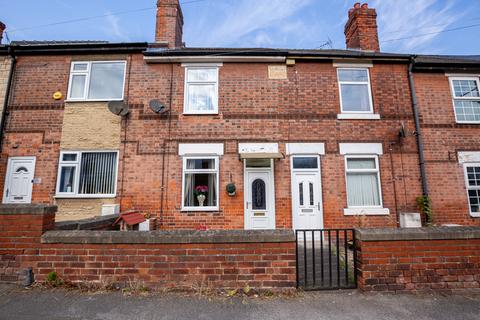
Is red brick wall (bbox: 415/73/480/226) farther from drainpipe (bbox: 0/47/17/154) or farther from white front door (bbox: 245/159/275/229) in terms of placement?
drainpipe (bbox: 0/47/17/154)

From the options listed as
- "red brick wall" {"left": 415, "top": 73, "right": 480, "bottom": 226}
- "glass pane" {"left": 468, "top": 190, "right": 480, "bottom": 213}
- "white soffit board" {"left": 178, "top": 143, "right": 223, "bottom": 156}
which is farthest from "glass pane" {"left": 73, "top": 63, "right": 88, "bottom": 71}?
"glass pane" {"left": 468, "top": 190, "right": 480, "bottom": 213}

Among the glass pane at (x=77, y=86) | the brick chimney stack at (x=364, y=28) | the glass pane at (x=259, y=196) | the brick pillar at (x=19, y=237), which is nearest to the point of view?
the brick pillar at (x=19, y=237)

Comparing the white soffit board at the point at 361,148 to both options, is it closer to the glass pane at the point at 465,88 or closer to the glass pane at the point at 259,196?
the glass pane at the point at 259,196

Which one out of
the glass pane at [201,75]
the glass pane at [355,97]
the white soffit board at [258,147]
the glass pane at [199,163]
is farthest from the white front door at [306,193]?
the glass pane at [201,75]

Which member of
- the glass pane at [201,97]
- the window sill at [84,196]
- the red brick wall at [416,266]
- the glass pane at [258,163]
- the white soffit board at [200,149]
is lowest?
the red brick wall at [416,266]

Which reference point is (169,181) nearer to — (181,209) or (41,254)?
(181,209)

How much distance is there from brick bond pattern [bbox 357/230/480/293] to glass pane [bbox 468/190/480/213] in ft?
20.1

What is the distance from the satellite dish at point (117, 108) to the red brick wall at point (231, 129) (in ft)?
1.05

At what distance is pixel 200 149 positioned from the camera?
802 centimetres

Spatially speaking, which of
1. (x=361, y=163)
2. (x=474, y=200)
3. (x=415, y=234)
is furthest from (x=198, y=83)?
(x=474, y=200)

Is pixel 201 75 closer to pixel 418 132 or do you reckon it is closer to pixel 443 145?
pixel 418 132

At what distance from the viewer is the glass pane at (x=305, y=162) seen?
7.97 metres

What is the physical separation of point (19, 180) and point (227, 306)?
867 cm

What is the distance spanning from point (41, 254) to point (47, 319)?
1.13 metres
